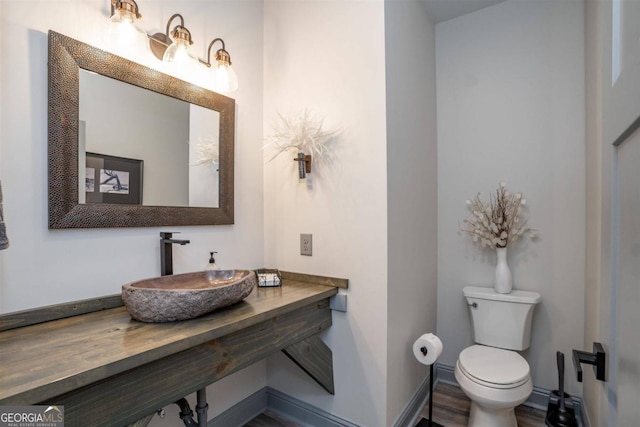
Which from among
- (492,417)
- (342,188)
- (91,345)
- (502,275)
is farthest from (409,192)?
(91,345)

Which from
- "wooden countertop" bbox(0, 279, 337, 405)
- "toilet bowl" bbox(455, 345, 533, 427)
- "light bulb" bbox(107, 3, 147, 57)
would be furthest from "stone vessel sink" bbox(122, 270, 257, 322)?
"toilet bowl" bbox(455, 345, 533, 427)

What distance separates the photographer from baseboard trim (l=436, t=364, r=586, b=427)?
6.14 ft

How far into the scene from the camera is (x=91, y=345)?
93 centimetres

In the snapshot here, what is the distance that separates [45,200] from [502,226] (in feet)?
7.58

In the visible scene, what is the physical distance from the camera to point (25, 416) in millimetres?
755

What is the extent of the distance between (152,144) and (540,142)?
7.38 feet

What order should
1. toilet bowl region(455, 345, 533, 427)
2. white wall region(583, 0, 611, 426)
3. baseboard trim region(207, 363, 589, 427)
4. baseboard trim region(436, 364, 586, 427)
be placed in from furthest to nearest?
baseboard trim region(436, 364, 586, 427), baseboard trim region(207, 363, 589, 427), toilet bowl region(455, 345, 533, 427), white wall region(583, 0, 611, 426)

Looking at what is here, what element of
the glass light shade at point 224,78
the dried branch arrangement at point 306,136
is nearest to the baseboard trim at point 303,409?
the dried branch arrangement at point 306,136

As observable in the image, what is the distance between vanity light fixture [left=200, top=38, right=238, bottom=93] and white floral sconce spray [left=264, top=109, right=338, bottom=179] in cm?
33

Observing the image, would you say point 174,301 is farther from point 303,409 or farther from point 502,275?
point 502,275

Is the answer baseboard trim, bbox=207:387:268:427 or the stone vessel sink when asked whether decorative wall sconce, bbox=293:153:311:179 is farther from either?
baseboard trim, bbox=207:387:268:427

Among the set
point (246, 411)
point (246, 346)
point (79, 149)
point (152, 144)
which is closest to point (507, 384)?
point (246, 346)

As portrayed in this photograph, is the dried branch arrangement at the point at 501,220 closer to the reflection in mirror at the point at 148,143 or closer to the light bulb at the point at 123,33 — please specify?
the reflection in mirror at the point at 148,143

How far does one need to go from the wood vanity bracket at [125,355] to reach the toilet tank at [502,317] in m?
1.25
